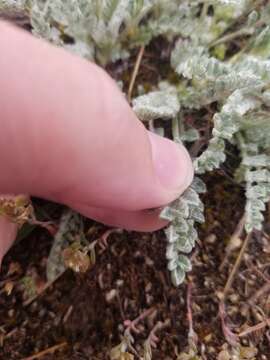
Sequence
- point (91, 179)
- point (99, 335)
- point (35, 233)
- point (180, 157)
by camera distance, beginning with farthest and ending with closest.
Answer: point (35, 233) → point (99, 335) → point (180, 157) → point (91, 179)

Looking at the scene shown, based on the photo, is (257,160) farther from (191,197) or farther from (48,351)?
(48,351)

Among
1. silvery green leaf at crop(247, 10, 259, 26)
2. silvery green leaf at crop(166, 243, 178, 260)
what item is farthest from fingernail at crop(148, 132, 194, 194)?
silvery green leaf at crop(247, 10, 259, 26)

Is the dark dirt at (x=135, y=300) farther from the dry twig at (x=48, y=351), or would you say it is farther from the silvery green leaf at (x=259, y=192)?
the silvery green leaf at (x=259, y=192)

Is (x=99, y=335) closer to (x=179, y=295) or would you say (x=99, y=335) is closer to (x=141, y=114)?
(x=179, y=295)

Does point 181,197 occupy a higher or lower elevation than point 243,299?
higher

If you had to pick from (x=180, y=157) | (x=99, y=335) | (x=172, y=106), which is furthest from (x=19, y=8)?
(x=99, y=335)

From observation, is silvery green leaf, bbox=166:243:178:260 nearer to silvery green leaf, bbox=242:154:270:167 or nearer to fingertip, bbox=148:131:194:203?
fingertip, bbox=148:131:194:203

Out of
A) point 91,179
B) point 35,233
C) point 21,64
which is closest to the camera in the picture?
point 21,64
